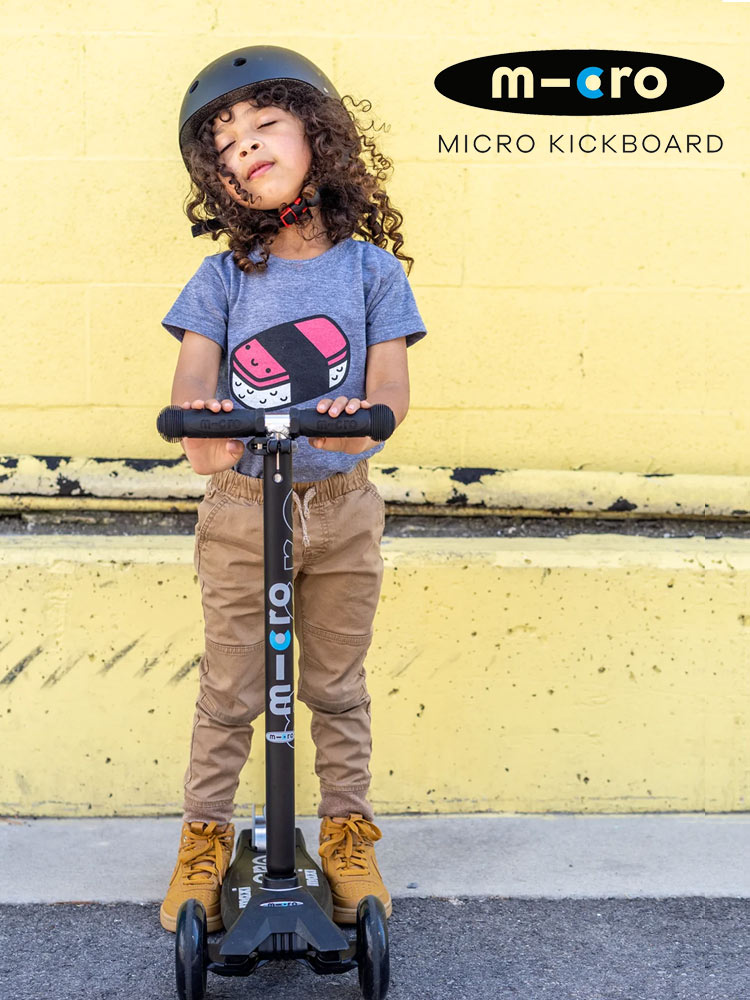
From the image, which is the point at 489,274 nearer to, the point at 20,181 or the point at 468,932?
the point at 20,181

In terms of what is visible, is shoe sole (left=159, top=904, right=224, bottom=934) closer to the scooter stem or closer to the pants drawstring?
the scooter stem

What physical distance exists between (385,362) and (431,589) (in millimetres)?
908

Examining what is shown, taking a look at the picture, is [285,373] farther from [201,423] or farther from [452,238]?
[452,238]

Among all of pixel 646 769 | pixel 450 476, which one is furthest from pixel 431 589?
pixel 646 769

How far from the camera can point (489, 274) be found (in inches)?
135

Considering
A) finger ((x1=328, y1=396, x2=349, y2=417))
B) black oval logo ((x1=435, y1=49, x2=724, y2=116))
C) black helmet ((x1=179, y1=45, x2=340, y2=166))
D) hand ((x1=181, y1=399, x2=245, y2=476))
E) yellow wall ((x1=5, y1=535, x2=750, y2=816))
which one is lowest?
yellow wall ((x1=5, y1=535, x2=750, y2=816))

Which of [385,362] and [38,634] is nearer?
[385,362]

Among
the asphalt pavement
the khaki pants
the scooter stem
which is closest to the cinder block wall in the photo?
the asphalt pavement

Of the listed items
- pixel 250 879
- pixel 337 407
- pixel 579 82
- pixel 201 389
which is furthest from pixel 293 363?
pixel 579 82

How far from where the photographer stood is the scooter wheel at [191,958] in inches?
86.2

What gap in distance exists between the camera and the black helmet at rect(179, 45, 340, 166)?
8.21 ft

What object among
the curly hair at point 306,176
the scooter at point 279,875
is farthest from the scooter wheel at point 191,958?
the curly hair at point 306,176

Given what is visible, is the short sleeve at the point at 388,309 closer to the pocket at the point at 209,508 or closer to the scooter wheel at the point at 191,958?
the pocket at the point at 209,508

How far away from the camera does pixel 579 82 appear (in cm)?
342
